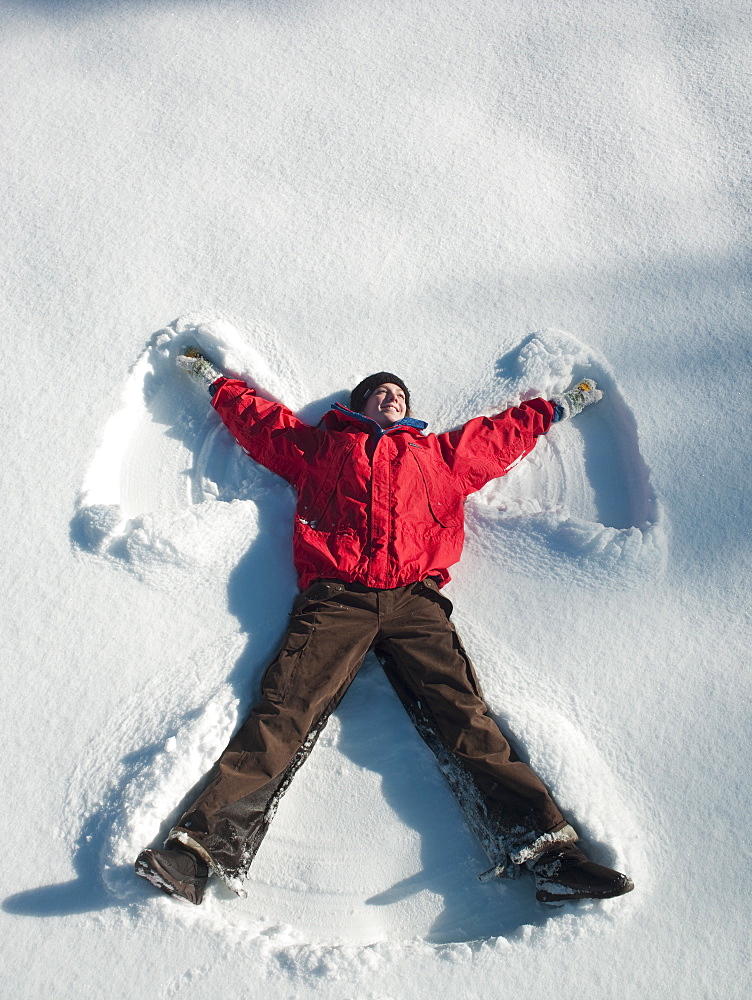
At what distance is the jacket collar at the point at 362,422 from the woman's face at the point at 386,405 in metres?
0.02

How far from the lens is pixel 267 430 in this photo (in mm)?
1878

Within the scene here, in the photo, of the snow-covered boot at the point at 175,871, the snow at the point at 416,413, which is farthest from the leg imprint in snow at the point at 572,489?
the snow-covered boot at the point at 175,871

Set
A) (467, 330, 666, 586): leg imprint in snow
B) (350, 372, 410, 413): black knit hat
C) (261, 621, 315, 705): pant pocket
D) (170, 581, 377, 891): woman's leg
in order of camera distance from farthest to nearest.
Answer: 1. (350, 372, 410, 413): black knit hat
2. (467, 330, 666, 586): leg imprint in snow
3. (261, 621, 315, 705): pant pocket
4. (170, 581, 377, 891): woman's leg

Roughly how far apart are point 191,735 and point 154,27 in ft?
7.85

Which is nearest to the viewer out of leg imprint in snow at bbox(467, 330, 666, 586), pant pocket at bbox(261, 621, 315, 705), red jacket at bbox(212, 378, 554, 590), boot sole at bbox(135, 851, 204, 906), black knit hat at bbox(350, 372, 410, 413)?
boot sole at bbox(135, 851, 204, 906)

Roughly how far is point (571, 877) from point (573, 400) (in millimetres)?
1177

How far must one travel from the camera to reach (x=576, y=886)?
145 centimetres

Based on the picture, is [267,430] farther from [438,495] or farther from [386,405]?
[438,495]

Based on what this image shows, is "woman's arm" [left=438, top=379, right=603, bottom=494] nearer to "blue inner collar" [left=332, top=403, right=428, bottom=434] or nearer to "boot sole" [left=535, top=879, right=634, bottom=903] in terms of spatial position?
"blue inner collar" [left=332, top=403, right=428, bottom=434]


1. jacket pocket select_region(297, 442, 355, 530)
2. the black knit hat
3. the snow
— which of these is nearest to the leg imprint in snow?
the snow

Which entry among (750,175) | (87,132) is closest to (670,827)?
(750,175)

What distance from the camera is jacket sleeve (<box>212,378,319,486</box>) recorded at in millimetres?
1869

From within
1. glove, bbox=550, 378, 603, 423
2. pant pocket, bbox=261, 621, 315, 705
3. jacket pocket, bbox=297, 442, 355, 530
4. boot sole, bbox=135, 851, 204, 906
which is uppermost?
glove, bbox=550, 378, 603, 423

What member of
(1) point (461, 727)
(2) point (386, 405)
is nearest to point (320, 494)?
(2) point (386, 405)
